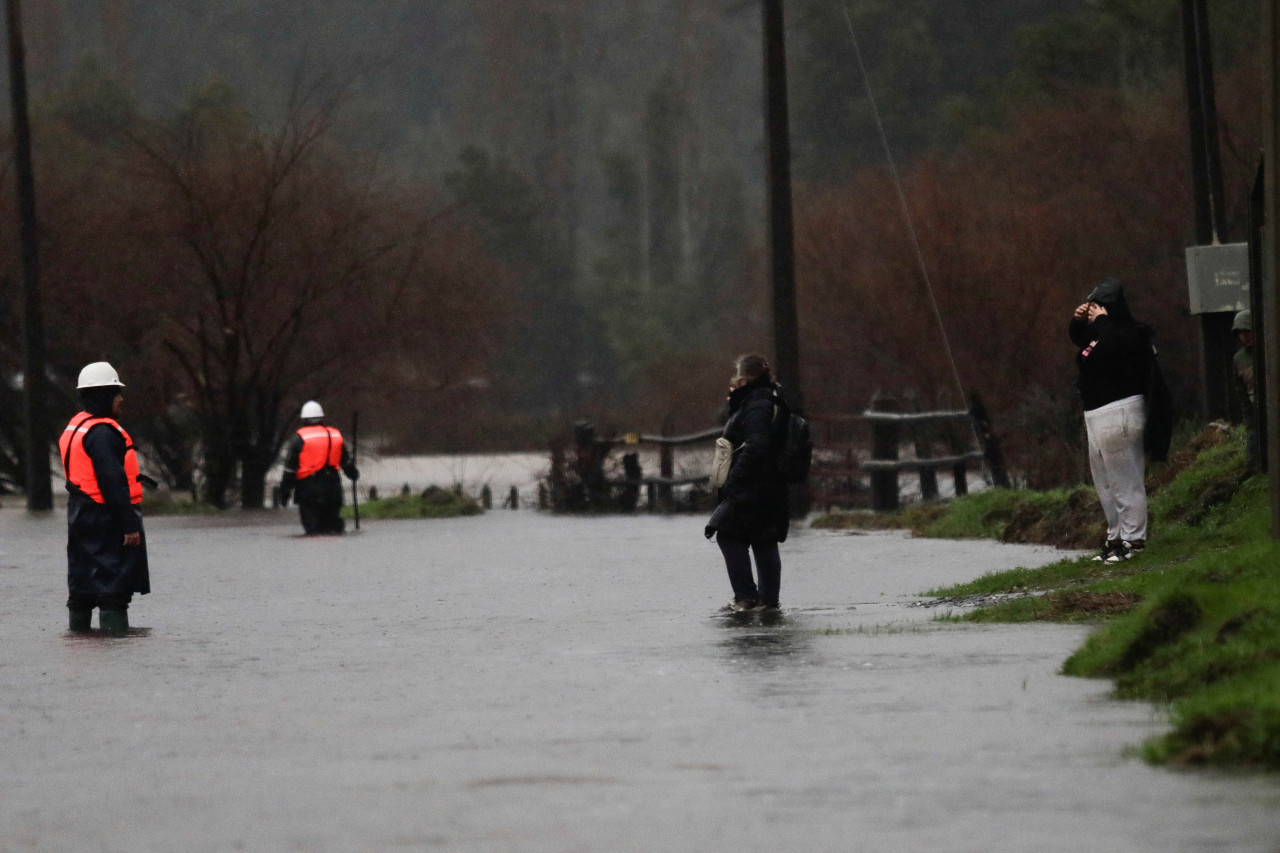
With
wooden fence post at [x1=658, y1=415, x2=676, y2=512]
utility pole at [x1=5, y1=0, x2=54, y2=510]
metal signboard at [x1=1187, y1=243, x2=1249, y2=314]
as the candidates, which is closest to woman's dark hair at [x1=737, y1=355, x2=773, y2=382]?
metal signboard at [x1=1187, y1=243, x2=1249, y2=314]

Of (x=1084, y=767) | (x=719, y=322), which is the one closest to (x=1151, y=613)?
(x=1084, y=767)

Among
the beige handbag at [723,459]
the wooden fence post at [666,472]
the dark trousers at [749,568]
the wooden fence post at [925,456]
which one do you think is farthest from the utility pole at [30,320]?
the dark trousers at [749,568]

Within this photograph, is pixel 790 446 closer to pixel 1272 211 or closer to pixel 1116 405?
pixel 1116 405

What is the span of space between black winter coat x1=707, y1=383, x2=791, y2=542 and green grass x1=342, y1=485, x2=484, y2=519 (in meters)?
19.1

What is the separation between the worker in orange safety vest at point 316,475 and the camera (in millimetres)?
26953

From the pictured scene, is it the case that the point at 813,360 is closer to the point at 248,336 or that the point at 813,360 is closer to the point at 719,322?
the point at 248,336

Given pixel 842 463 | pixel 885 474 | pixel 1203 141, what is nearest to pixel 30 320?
pixel 842 463

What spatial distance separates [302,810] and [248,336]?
30.5 metres

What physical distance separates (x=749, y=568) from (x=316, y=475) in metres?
12.9

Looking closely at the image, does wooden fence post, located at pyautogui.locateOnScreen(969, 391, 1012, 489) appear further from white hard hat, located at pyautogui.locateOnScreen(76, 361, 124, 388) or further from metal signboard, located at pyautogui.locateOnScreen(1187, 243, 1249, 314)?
white hard hat, located at pyautogui.locateOnScreen(76, 361, 124, 388)

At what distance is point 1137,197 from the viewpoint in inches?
1948

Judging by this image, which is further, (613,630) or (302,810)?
(613,630)

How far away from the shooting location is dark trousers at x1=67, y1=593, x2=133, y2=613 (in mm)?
14531

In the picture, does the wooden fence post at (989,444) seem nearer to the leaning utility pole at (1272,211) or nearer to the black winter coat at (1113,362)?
the black winter coat at (1113,362)
